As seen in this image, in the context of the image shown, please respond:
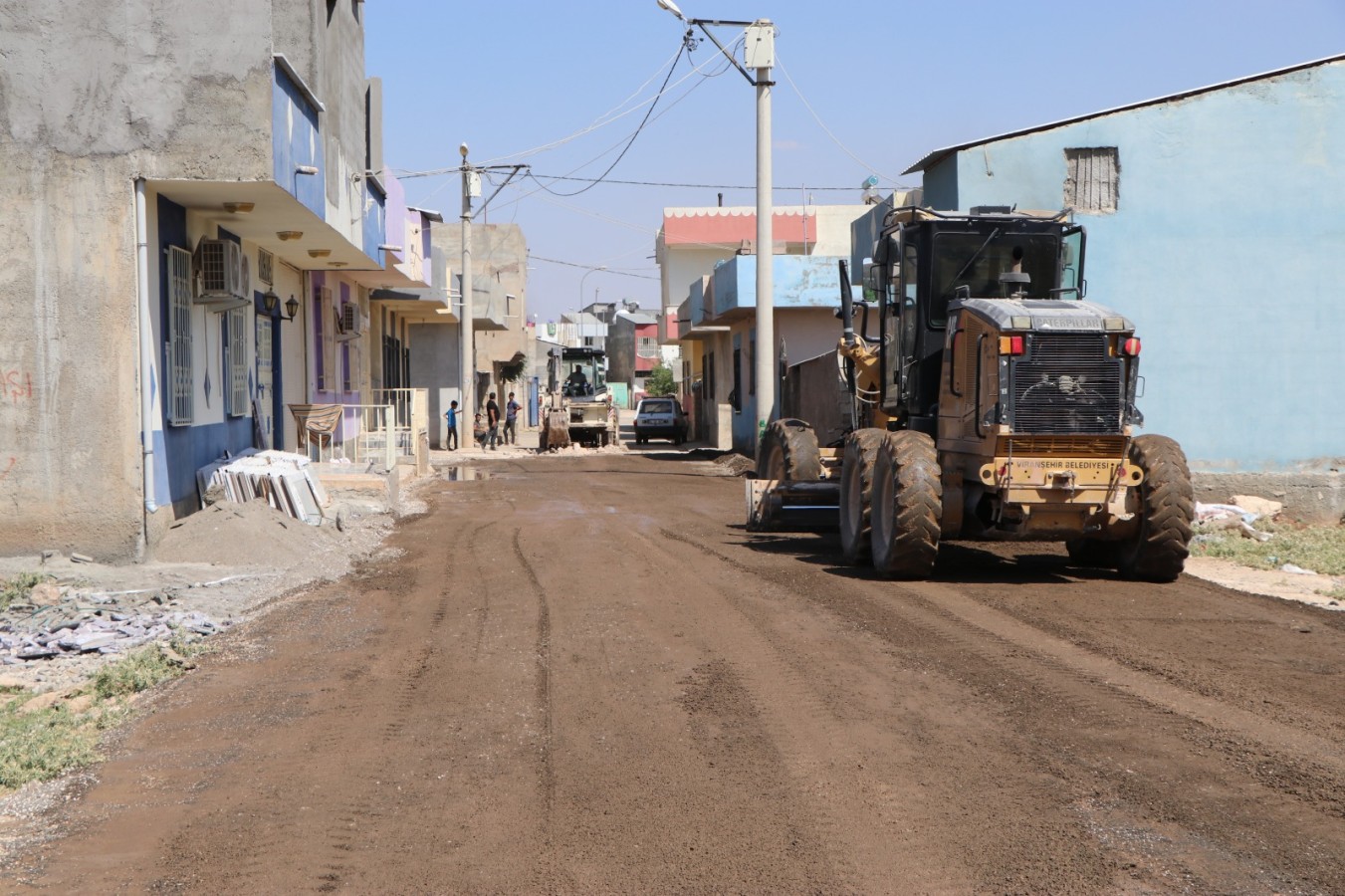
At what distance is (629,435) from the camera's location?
60.8 metres

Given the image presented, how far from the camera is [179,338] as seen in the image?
1377 centimetres

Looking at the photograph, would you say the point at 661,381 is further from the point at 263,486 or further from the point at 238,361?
the point at 263,486

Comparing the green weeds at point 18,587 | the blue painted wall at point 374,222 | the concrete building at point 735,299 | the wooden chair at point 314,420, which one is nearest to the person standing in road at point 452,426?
the concrete building at point 735,299

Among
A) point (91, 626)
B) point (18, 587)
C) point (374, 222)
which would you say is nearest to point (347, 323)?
point (374, 222)

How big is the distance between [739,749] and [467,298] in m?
32.8

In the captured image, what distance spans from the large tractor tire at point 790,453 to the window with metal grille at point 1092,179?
18.3 feet

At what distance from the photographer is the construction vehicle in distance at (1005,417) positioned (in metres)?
10.8

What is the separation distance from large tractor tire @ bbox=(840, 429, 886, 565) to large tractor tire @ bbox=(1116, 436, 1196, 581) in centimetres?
232

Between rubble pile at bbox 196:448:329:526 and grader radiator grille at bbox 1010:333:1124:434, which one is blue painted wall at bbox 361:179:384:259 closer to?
rubble pile at bbox 196:448:329:526

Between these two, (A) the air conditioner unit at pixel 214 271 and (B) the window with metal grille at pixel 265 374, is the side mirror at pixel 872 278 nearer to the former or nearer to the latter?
(A) the air conditioner unit at pixel 214 271

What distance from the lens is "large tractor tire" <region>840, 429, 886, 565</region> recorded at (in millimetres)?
11930

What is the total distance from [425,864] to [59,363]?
873cm

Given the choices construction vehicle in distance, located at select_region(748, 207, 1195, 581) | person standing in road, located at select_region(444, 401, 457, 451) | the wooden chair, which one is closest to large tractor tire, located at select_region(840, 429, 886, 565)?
construction vehicle in distance, located at select_region(748, 207, 1195, 581)

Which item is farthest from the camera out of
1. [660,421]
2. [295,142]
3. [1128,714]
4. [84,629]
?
[660,421]
